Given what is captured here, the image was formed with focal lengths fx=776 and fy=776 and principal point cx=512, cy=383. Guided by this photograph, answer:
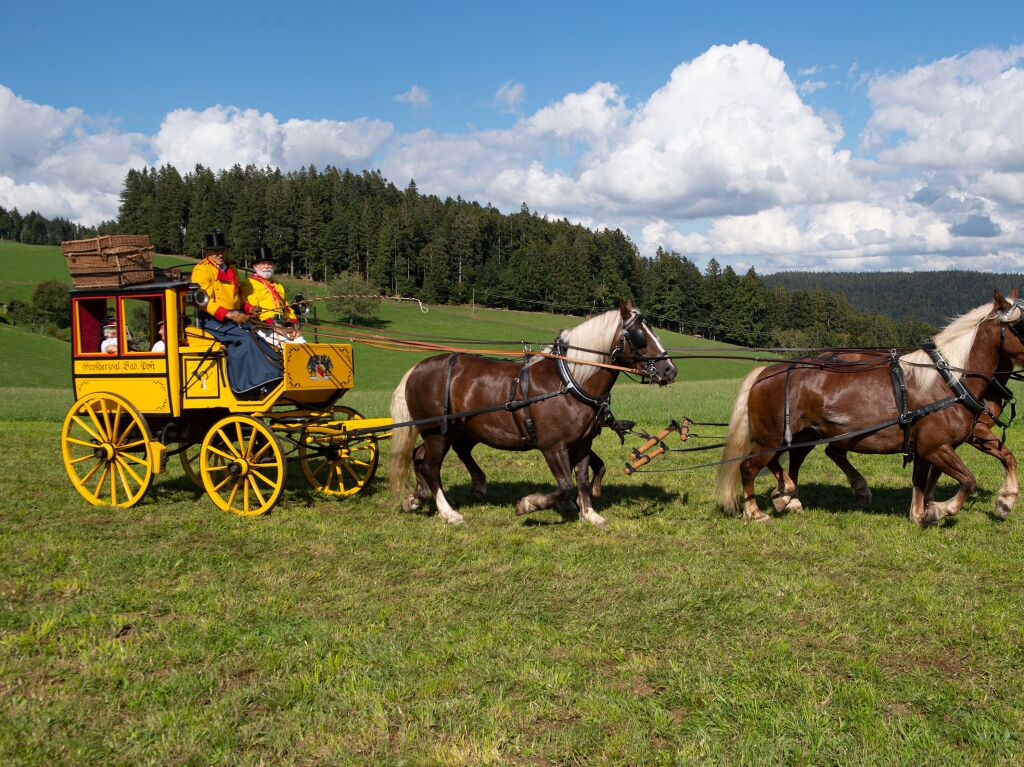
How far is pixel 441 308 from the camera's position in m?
78.0

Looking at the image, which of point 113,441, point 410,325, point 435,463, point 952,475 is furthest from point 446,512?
point 410,325

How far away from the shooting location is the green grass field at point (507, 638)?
157 inches

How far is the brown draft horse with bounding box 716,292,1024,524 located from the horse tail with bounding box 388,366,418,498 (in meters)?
3.74

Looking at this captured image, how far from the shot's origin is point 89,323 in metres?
9.57

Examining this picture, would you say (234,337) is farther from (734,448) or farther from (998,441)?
(998,441)

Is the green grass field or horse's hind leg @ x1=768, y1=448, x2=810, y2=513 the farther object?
horse's hind leg @ x1=768, y1=448, x2=810, y2=513

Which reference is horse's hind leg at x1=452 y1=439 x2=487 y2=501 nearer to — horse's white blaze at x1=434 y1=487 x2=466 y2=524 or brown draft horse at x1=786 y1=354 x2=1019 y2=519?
horse's white blaze at x1=434 y1=487 x2=466 y2=524

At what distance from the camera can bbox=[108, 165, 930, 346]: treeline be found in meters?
78.4

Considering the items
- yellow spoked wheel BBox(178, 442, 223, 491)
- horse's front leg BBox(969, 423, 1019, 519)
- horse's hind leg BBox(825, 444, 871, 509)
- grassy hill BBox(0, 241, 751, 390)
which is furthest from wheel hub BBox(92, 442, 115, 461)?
grassy hill BBox(0, 241, 751, 390)

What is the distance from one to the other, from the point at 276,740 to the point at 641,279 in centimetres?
8212

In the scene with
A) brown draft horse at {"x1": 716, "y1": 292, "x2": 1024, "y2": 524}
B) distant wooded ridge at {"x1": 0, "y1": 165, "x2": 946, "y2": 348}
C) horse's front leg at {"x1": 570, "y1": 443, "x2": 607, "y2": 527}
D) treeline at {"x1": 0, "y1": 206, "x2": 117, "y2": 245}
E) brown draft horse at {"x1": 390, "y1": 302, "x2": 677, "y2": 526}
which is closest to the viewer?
brown draft horse at {"x1": 716, "y1": 292, "x2": 1024, "y2": 524}

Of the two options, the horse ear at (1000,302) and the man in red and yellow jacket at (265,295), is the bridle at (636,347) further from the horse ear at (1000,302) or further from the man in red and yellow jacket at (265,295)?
the man in red and yellow jacket at (265,295)

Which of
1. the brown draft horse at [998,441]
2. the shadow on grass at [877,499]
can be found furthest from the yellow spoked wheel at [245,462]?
the brown draft horse at [998,441]

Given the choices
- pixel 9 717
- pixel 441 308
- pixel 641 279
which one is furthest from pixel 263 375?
pixel 641 279
